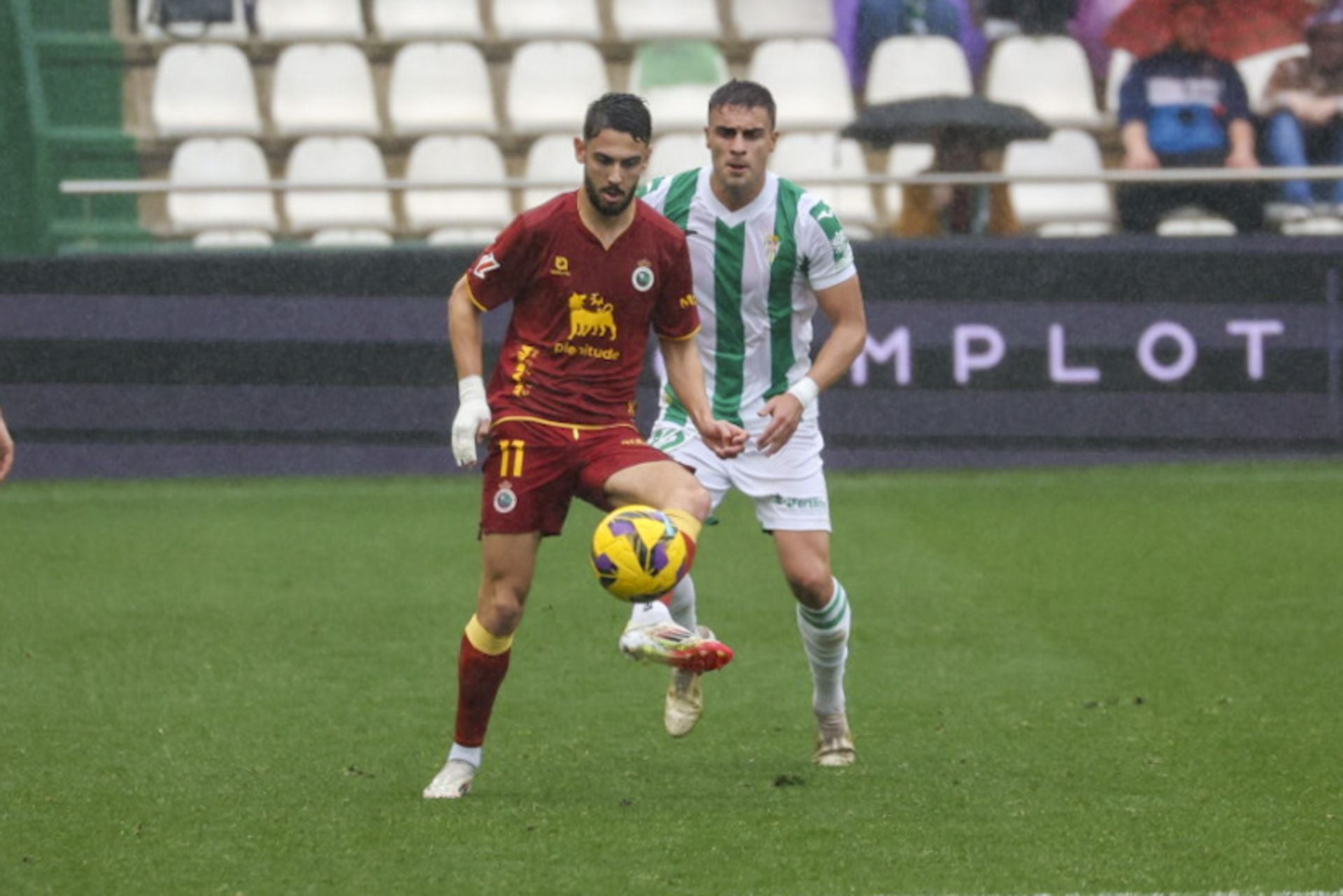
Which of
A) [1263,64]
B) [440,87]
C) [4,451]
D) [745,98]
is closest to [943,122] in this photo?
[1263,64]

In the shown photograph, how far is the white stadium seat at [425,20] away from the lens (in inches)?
606

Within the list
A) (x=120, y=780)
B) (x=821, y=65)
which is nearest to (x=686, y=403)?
(x=120, y=780)

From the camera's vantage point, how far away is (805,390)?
6781 millimetres

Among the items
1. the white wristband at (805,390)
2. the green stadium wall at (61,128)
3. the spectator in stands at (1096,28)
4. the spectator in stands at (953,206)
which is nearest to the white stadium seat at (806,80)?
the spectator in stands at (953,206)

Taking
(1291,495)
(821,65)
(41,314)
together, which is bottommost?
(1291,495)

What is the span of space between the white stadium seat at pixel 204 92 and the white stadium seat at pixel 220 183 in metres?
0.11

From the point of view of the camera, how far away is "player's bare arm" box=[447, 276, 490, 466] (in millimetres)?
6051

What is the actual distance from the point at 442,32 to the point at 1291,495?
20.3 ft

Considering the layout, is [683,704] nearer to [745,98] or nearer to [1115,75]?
[745,98]

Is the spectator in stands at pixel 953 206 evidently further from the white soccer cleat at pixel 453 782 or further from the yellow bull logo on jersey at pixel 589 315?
the white soccer cleat at pixel 453 782

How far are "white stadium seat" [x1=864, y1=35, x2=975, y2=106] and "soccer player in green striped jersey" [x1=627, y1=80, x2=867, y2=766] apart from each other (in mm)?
7452

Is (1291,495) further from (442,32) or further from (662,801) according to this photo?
(662,801)

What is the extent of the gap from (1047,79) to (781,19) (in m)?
1.79

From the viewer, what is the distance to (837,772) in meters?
6.62
